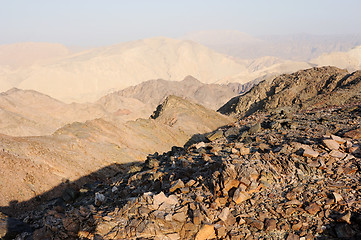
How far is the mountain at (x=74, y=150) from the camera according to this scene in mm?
11953

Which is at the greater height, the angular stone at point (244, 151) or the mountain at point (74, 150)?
the angular stone at point (244, 151)

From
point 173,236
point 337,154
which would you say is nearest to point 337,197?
point 337,154

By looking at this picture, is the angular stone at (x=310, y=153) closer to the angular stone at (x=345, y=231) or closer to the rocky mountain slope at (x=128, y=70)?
the angular stone at (x=345, y=231)

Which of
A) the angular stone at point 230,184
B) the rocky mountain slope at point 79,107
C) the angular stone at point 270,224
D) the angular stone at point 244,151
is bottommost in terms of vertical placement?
the rocky mountain slope at point 79,107

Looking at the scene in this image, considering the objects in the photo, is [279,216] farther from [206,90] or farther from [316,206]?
[206,90]

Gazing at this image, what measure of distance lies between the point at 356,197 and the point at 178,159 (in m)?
4.70

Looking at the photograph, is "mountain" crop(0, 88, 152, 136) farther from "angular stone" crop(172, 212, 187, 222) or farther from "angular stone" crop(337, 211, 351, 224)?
"angular stone" crop(337, 211, 351, 224)

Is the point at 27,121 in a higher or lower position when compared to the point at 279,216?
lower

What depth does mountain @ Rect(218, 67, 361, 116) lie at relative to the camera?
76.7ft

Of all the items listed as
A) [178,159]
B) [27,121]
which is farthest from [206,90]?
[178,159]

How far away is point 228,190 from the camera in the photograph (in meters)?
5.75

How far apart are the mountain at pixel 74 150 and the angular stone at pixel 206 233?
8.71m

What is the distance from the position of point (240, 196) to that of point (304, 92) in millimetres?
26537

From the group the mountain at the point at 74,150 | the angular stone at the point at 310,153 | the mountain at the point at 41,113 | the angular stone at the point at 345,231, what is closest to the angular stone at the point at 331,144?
the angular stone at the point at 310,153
